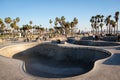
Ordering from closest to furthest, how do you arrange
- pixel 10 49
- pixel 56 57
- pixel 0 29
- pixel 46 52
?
pixel 56 57 → pixel 10 49 → pixel 46 52 → pixel 0 29

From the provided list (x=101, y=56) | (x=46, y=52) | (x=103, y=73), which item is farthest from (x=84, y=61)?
(x=103, y=73)

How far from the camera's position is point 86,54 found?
23094mm

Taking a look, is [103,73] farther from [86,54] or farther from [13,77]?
[86,54]

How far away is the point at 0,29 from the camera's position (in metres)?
75.6

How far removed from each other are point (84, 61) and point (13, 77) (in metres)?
Answer: 14.0

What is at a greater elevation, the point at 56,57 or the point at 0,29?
the point at 0,29

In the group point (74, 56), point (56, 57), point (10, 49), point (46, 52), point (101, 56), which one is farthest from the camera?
point (46, 52)

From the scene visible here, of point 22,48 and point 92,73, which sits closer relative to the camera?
point 92,73

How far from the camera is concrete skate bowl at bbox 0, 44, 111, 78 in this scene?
18344mm

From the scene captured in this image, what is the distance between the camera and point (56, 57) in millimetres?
27031

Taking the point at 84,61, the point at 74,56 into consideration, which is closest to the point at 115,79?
the point at 84,61

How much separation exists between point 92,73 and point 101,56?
1045 centimetres

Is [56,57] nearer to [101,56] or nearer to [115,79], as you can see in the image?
[101,56]

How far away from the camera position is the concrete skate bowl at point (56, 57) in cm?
1834
